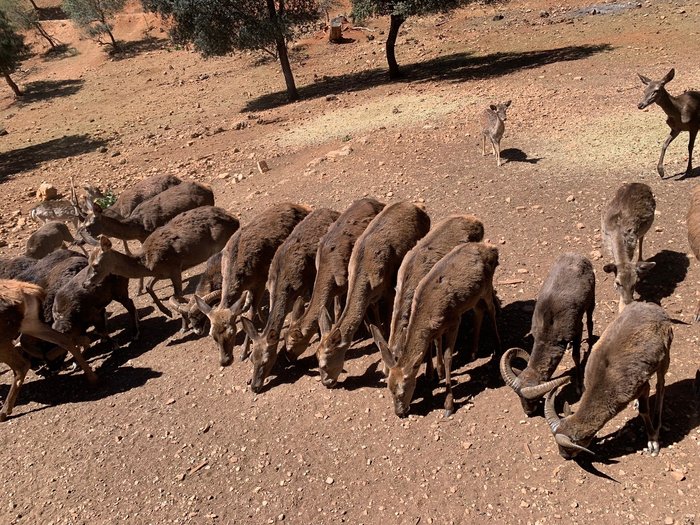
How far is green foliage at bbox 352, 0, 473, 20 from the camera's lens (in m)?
21.2

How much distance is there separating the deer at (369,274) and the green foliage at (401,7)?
15519mm

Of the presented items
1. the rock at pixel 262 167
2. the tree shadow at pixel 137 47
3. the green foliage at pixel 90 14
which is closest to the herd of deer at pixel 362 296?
the rock at pixel 262 167

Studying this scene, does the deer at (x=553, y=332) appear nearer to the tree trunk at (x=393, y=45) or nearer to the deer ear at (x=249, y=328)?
the deer ear at (x=249, y=328)

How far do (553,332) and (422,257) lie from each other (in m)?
1.94

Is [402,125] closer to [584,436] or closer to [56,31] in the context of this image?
[584,436]

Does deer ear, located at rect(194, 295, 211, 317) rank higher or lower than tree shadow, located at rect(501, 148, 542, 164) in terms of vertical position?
higher

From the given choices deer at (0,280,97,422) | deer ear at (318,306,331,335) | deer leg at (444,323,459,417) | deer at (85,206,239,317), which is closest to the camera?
deer leg at (444,323,459,417)

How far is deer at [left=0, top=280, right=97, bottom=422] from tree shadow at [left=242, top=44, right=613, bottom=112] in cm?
1612

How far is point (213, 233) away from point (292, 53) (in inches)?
958

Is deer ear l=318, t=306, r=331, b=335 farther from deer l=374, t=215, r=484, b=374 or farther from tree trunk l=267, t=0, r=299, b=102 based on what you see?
tree trunk l=267, t=0, r=299, b=102

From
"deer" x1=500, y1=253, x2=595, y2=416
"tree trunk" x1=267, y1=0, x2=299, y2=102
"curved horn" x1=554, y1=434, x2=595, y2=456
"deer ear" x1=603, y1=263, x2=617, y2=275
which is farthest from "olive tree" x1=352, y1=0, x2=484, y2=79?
"curved horn" x1=554, y1=434, x2=595, y2=456

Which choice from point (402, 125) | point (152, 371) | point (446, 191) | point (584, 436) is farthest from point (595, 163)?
point (152, 371)

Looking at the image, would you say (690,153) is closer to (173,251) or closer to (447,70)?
(173,251)

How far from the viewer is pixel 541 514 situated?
541 centimetres
